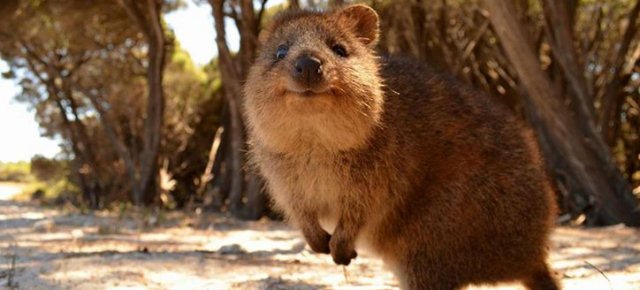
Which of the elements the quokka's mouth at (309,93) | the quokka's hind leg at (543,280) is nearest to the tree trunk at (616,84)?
the quokka's hind leg at (543,280)

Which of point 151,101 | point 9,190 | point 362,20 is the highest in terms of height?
point 151,101

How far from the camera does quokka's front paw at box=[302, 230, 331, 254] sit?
343cm

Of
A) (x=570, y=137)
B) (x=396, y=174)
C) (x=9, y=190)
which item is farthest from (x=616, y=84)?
(x=9, y=190)

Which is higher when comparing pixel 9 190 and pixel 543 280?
pixel 9 190

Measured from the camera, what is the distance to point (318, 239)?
343 cm

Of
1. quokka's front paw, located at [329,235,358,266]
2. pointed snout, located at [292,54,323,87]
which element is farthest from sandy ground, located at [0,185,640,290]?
pointed snout, located at [292,54,323,87]

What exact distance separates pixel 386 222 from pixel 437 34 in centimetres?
883

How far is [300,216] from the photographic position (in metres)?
3.42

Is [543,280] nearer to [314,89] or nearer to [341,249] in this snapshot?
[341,249]

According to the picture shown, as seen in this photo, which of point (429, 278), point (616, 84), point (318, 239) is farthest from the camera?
point (616, 84)

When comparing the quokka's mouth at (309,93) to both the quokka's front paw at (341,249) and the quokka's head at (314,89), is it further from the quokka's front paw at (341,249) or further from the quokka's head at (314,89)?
the quokka's front paw at (341,249)

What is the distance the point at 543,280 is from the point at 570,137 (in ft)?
13.3

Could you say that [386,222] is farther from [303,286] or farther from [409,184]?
[303,286]

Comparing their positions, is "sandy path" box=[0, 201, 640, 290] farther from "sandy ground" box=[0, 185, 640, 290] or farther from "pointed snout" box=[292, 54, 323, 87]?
"pointed snout" box=[292, 54, 323, 87]
